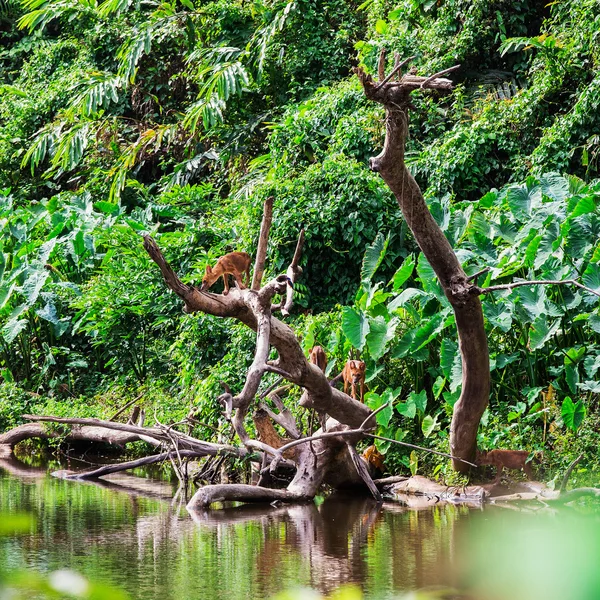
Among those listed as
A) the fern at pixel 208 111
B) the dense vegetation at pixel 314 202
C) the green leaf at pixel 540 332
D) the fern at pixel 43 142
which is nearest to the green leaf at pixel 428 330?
the dense vegetation at pixel 314 202

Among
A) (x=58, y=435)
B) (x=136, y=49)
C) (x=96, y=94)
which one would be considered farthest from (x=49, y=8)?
(x=58, y=435)

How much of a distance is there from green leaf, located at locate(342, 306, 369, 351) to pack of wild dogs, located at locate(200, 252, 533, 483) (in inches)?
6.6

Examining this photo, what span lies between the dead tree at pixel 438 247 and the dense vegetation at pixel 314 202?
1.98 ft

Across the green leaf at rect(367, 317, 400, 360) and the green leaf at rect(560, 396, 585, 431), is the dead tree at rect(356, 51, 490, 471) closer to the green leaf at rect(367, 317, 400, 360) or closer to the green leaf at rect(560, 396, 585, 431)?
the green leaf at rect(560, 396, 585, 431)

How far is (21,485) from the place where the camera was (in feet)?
25.3

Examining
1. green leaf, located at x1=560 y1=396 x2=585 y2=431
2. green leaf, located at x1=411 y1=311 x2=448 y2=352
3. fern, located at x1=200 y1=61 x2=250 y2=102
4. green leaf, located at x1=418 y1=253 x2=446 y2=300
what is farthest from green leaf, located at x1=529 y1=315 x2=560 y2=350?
fern, located at x1=200 y1=61 x2=250 y2=102

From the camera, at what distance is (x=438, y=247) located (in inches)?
220

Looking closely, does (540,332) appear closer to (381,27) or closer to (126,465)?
(126,465)

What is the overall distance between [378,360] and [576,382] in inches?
68.4

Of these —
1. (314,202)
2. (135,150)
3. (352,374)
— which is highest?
(135,150)

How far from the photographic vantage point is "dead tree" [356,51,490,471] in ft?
15.3

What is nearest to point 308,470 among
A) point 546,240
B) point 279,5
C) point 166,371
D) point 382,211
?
point 546,240

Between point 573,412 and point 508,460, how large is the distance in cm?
61

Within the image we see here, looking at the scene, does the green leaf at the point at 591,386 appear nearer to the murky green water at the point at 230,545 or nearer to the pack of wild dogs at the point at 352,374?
the pack of wild dogs at the point at 352,374
